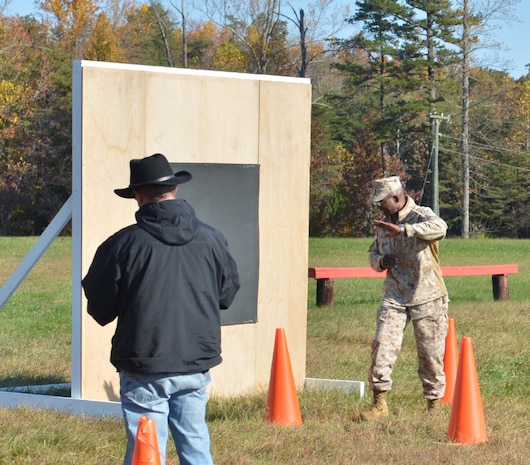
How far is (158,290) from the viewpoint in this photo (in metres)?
4.36

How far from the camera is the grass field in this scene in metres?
6.07

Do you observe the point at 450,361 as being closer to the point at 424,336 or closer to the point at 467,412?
the point at 424,336

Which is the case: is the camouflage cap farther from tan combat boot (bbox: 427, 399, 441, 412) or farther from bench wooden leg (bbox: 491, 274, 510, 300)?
bench wooden leg (bbox: 491, 274, 510, 300)

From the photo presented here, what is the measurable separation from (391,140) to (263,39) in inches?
467

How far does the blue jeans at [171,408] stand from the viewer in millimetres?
4406

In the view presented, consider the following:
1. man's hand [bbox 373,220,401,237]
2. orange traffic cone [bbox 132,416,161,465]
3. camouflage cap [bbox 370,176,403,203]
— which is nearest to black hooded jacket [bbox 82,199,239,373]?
orange traffic cone [bbox 132,416,161,465]

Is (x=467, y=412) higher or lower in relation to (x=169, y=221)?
lower

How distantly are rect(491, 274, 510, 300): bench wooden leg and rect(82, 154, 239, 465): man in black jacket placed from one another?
13628mm

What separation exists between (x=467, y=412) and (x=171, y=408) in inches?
105

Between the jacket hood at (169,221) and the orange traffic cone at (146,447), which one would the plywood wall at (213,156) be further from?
the orange traffic cone at (146,447)

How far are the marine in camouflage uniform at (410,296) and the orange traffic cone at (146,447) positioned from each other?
133 inches

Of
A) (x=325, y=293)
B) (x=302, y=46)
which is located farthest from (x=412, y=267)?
(x=302, y=46)

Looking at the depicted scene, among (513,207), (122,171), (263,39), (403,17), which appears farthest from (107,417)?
(513,207)

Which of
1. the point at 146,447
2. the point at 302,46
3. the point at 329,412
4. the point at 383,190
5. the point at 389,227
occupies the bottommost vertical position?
the point at 329,412
